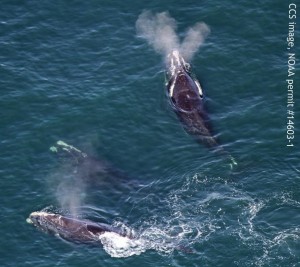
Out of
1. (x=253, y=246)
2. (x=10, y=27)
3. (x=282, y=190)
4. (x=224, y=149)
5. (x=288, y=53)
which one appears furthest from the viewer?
(x=10, y=27)

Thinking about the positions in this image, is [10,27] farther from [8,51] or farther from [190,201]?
[190,201]

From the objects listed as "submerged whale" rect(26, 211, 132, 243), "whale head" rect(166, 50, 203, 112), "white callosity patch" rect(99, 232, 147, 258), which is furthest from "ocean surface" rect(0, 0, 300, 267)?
"whale head" rect(166, 50, 203, 112)

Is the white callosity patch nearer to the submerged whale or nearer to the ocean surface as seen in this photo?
the ocean surface

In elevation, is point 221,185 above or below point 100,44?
below

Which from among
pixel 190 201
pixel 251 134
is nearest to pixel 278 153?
pixel 251 134

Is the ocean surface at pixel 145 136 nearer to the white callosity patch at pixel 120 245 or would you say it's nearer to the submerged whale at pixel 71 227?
the white callosity patch at pixel 120 245

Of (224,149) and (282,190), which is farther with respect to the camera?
(224,149)

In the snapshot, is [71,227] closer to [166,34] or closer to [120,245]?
[120,245]
